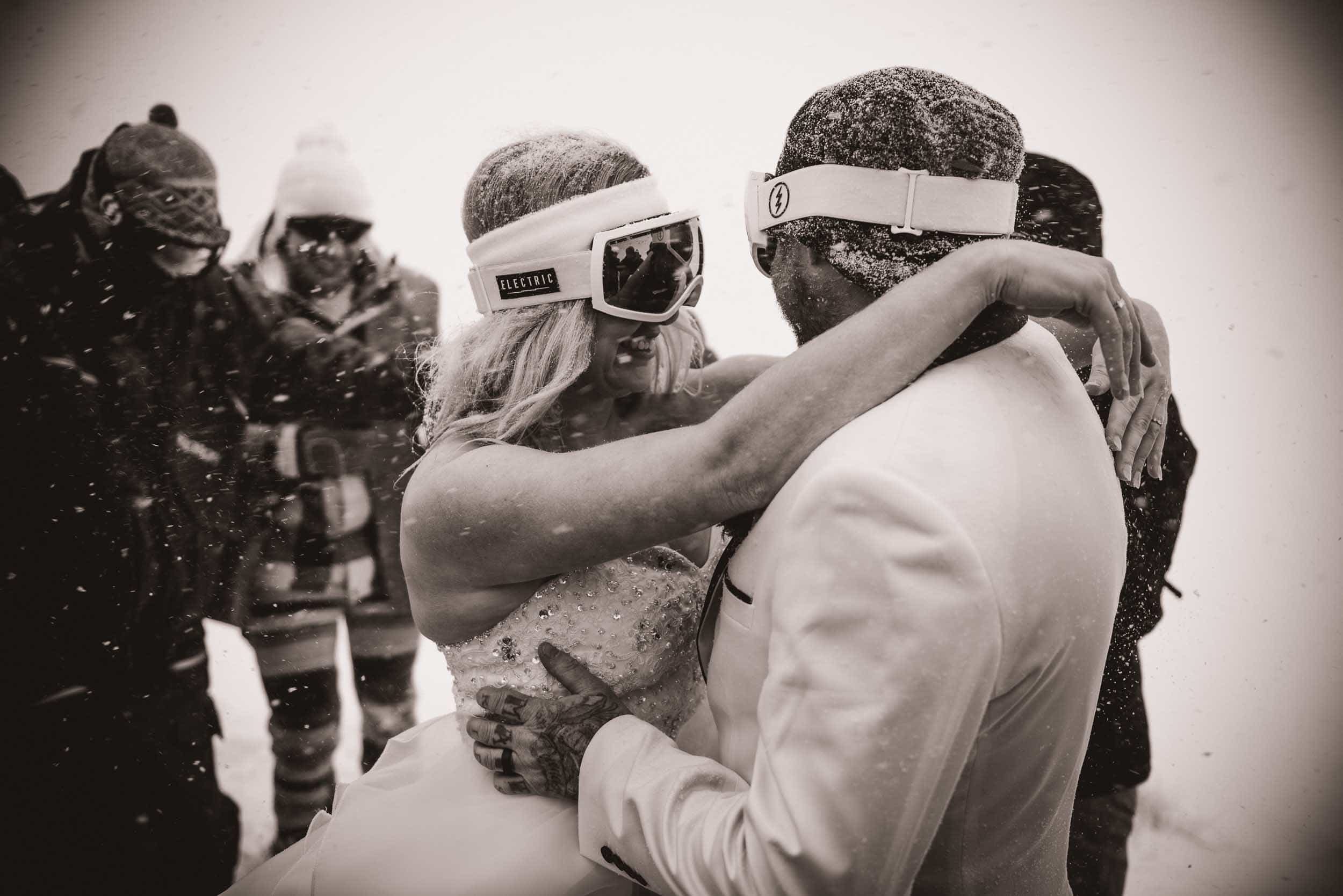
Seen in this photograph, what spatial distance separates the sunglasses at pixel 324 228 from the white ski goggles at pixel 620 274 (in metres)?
2.42

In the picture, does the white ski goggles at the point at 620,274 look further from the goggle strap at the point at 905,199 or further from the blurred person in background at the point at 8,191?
the blurred person in background at the point at 8,191

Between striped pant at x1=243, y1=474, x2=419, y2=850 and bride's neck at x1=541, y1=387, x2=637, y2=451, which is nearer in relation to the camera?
bride's neck at x1=541, y1=387, x2=637, y2=451

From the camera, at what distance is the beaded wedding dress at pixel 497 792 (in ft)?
5.26

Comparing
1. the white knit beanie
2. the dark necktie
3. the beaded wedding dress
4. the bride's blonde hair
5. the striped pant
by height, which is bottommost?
the striped pant

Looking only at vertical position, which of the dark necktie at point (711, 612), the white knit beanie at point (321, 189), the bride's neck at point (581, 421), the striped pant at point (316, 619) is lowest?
the striped pant at point (316, 619)

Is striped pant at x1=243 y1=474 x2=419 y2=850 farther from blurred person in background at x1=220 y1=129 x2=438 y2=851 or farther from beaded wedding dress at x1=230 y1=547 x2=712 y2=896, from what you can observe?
beaded wedding dress at x1=230 y1=547 x2=712 y2=896

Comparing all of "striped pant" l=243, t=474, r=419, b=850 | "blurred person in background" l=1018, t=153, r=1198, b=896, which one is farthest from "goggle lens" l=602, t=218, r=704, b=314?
"striped pant" l=243, t=474, r=419, b=850

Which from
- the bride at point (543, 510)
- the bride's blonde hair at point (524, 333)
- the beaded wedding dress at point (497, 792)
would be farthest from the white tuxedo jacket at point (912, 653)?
the bride's blonde hair at point (524, 333)

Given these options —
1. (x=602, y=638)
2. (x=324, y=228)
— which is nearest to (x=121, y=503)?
(x=324, y=228)

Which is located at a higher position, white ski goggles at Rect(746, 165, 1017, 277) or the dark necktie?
white ski goggles at Rect(746, 165, 1017, 277)

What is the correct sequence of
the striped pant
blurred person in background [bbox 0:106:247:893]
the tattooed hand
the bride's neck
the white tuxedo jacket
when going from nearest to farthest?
the white tuxedo jacket, the tattooed hand, the bride's neck, blurred person in background [bbox 0:106:247:893], the striped pant

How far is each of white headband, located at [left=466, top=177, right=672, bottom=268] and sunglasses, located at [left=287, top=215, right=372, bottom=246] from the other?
244 cm

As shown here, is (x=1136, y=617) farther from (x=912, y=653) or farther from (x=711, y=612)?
(x=912, y=653)

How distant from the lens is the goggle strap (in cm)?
126
